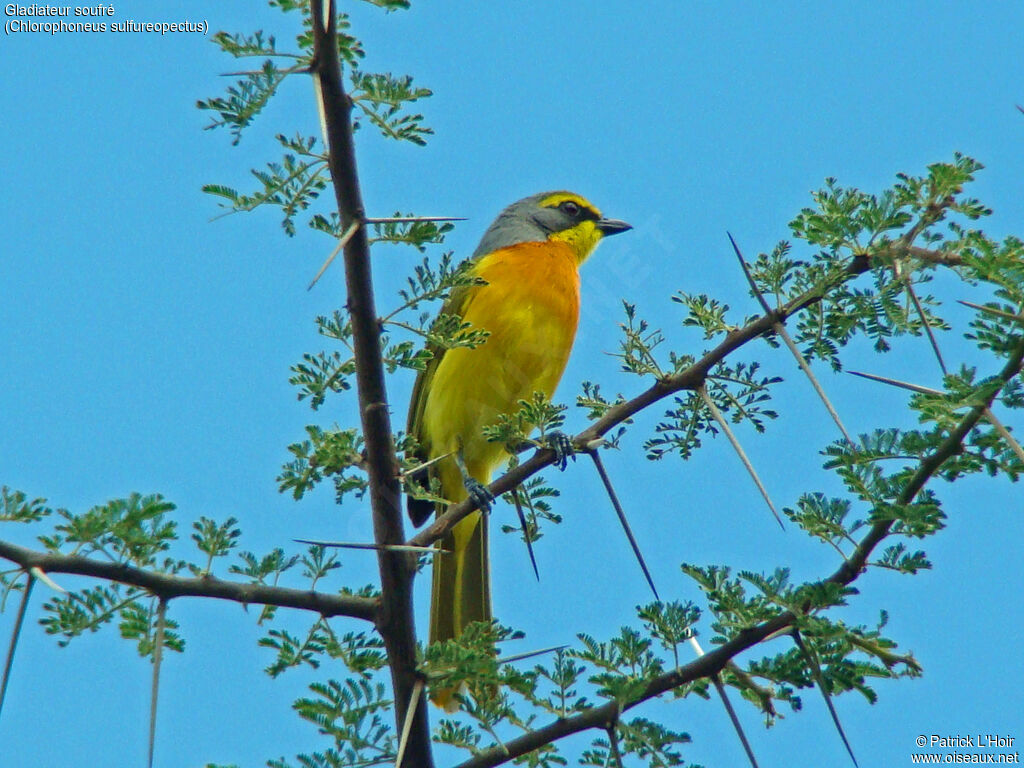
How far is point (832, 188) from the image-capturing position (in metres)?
3.13

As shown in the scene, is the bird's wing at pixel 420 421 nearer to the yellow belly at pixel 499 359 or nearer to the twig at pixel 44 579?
the yellow belly at pixel 499 359

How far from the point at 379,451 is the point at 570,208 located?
174 inches

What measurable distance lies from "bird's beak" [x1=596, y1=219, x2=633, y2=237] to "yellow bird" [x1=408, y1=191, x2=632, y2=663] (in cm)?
79

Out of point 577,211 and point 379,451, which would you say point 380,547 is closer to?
point 379,451

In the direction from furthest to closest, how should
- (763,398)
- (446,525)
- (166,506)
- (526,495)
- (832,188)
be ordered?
(526,495), (446,525), (763,398), (832,188), (166,506)

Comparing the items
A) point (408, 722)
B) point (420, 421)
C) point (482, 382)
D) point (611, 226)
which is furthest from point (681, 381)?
point (611, 226)

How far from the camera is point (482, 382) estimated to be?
18.7 feet

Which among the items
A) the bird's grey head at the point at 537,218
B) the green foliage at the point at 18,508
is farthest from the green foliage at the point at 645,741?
the bird's grey head at the point at 537,218

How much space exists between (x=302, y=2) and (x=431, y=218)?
2.28 feet

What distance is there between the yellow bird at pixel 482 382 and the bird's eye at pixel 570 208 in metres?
0.91

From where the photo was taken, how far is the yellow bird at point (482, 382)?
5.50m

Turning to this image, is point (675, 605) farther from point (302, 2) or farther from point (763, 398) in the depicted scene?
point (302, 2)

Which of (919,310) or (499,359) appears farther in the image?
(499,359)

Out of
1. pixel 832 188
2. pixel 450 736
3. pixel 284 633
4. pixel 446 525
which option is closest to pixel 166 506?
pixel 284 633
